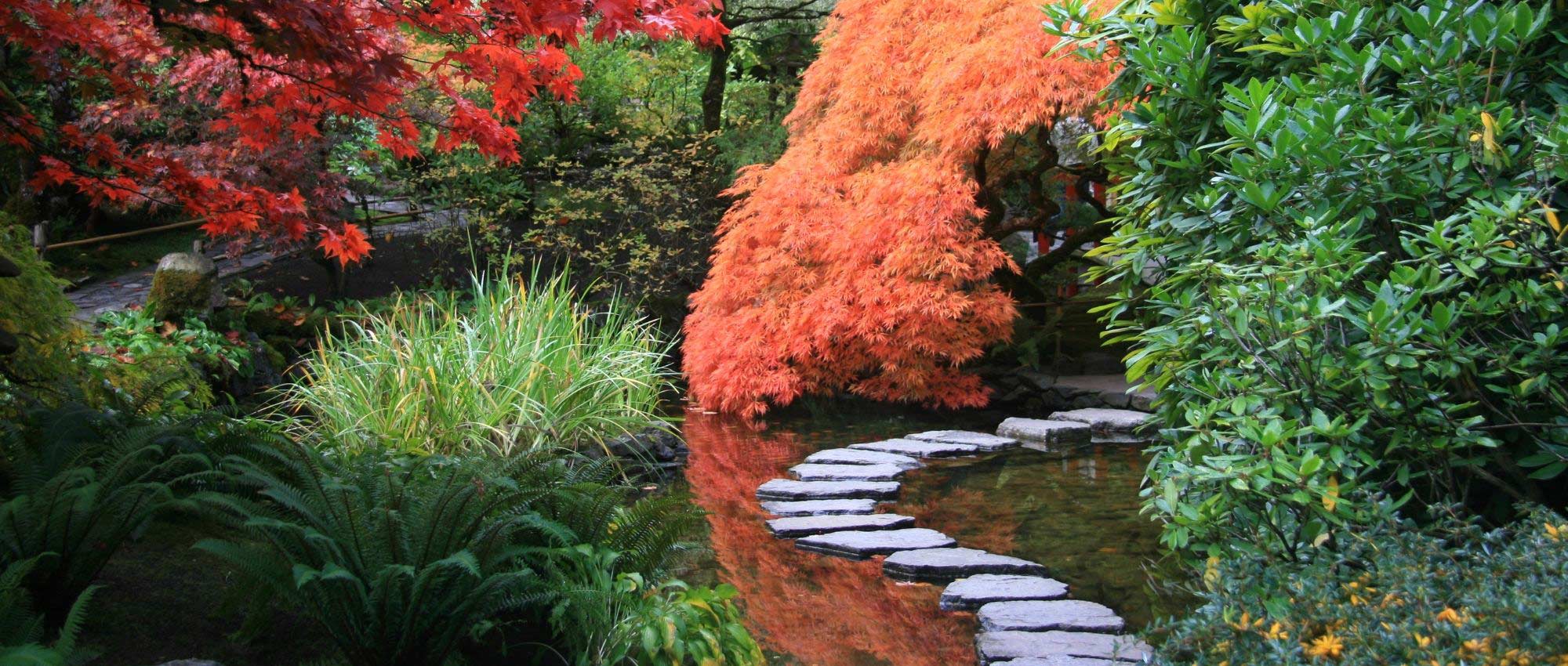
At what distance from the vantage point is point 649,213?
12.4 metres

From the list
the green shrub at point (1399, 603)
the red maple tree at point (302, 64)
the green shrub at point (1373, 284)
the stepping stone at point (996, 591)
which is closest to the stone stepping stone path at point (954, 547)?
the stepping stone at point (996, 591)

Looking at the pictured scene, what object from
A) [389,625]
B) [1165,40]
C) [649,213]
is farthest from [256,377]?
[1165,40]

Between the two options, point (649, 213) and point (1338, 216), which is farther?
point (649, 213)

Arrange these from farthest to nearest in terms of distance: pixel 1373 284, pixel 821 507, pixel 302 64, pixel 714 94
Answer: pixel 714 94
pixel 821 507
pixel 302 64
pixel 1373 284

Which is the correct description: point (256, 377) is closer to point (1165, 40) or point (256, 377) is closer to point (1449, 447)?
point (1165, 40)

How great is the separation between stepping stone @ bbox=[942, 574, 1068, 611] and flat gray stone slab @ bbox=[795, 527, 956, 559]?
0.53m

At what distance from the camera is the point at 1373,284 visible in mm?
2264

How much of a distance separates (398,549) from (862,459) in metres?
3.94

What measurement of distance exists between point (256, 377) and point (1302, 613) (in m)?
8.36

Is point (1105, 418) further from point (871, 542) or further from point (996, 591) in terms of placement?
point (996, 591)

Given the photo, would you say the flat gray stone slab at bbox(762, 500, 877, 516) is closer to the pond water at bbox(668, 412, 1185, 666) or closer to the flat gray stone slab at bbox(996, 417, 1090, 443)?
the pond water at bbox(668, 412, 1185, 666)

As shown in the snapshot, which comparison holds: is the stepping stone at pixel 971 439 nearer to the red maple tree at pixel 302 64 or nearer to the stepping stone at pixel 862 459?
the stepping stone at pixel 862 459

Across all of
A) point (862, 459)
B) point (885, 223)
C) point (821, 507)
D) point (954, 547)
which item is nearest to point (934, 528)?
point (954, 547)

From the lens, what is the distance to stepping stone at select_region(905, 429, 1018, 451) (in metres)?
6.80
